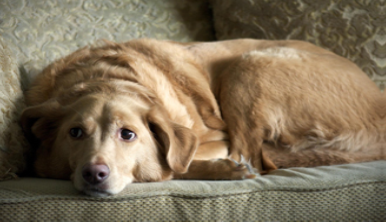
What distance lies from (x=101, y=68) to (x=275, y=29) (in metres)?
1.59

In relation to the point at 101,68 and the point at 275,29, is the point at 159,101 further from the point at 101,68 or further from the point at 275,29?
the point at 275,29

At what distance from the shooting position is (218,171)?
1.75 metres

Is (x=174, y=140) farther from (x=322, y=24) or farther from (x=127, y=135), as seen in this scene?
(x=322, y=24)

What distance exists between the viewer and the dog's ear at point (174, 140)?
A: 1776mm

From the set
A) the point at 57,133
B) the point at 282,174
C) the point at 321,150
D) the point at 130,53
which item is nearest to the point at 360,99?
the point at 321,150

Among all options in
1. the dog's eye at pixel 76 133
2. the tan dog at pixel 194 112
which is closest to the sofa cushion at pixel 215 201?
the tan dog at pixel 194 112

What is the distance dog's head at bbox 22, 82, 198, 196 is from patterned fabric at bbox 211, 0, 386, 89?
1.44 m

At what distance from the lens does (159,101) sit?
79.7 inches

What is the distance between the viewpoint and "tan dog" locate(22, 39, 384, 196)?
169 cm

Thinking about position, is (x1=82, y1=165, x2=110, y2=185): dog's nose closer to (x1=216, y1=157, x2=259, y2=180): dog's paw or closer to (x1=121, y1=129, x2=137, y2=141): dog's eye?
(x1=121, y1=129, x2=137, y2=141): dog's eye

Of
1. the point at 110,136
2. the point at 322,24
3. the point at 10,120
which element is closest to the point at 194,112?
the point at 110,136

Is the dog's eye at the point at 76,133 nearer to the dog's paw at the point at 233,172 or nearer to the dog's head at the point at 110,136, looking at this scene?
the dog's head at the point at 110,136

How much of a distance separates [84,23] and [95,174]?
1.73 m

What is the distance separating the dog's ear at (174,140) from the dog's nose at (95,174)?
1.24ft
